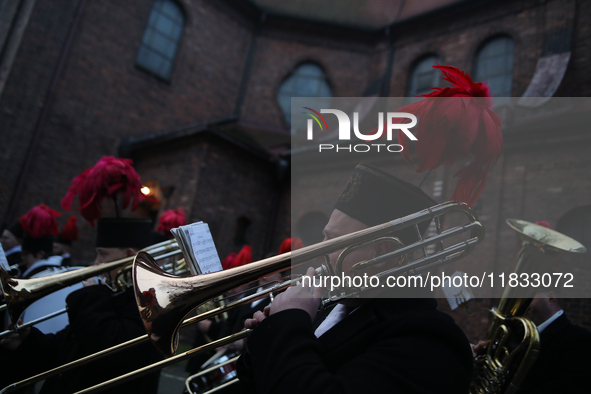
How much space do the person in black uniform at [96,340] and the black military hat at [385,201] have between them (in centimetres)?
174

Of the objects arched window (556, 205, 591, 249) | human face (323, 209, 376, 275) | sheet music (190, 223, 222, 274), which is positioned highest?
arched window (556, 205, 591, 249)

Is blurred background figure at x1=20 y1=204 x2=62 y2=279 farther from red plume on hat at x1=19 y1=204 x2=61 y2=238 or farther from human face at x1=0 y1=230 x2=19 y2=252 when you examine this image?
human face at x1=0 y1=230 x2=19 y2=252

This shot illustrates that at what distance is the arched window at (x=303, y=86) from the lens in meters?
15.4

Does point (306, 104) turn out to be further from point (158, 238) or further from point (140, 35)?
point (158, 238)

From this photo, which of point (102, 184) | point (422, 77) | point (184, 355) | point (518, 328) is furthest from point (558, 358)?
point (422, 77)

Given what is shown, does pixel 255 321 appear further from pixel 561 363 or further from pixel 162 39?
pixel 162 39

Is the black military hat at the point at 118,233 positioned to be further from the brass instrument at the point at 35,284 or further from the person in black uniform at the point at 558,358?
the person in black uniform at the point at 558,358

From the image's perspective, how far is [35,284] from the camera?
2.82 meters

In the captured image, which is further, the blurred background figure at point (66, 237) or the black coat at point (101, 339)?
the blurred background figure at point (66, 237)

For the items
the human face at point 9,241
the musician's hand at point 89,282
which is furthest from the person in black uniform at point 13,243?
the musician's hand at point 89,282

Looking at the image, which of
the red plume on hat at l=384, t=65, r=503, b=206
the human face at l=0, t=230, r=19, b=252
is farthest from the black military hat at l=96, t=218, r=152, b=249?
the human face at l=0, t=230, r=19, b=252

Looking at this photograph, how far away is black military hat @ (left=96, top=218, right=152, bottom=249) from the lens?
3256 mm

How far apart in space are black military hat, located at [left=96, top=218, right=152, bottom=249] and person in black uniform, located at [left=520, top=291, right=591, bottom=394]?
322 centimetres

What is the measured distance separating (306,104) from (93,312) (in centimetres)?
1341
